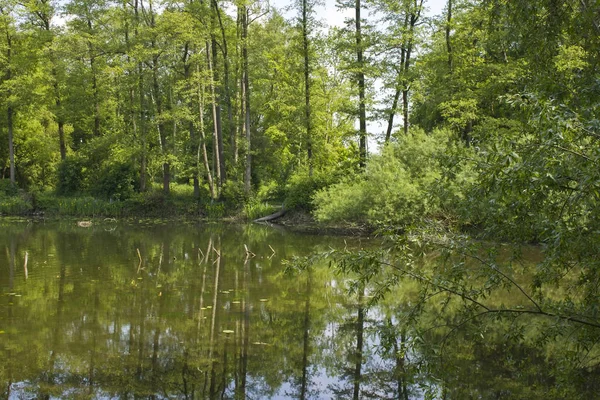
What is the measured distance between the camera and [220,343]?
274 inches

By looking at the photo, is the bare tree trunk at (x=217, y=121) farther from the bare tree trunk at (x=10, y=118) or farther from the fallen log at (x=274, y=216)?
the bare tree trunk at (x=10, y=118)

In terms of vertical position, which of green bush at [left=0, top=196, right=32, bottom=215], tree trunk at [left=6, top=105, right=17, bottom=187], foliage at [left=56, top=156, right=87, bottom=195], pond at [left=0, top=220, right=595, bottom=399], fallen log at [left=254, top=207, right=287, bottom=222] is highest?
tree trunk at [left=6, top=105, right=17, bottom=187]

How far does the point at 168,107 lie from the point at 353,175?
45.6 feet

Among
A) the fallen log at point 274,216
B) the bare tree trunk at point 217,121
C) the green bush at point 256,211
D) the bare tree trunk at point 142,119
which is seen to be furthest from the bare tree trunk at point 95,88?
the fallen log at point 274,216

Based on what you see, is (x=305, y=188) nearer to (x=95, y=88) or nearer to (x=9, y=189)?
(x=95, y=88)

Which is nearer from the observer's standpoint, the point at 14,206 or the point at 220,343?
the point at 220,343

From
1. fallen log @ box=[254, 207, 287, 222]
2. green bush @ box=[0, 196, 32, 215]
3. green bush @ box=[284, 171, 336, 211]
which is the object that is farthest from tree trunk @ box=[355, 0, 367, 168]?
green bush @ box=[0, 196, 32, 215]

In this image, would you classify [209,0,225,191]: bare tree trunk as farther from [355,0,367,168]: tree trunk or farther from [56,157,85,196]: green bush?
[56,157,85,196]: green bush

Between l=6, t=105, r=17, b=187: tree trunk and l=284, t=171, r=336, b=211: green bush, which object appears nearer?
l=284, t=171, r=336, b=211: green bush

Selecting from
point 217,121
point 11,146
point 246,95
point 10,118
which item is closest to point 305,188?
point 246,95

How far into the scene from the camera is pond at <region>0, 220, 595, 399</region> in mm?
5512

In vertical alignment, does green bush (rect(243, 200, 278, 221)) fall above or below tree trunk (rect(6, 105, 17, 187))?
below

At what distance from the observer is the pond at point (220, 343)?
217 inches

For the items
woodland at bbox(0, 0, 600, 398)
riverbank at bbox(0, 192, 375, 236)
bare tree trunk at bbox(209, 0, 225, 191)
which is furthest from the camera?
bare tree trunk at bbox(209, 0, 225, 191)
